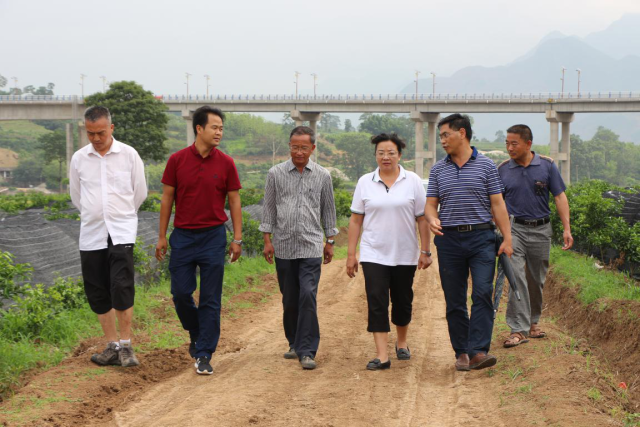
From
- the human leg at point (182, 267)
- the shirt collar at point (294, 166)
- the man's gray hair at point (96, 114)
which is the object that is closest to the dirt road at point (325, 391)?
the human leg at point (182, 267)

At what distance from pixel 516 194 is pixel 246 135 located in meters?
136

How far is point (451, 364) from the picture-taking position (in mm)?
6906

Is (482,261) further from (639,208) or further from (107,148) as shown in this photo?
(639,208)

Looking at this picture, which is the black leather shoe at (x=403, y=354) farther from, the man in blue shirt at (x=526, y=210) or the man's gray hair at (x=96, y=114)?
the man's gray hair at (x=96, y=114)

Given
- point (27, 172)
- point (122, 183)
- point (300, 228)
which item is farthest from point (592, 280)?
point (27, 172)

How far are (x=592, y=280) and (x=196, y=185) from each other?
6.93 m

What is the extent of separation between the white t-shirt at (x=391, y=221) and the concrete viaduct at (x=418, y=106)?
178ft

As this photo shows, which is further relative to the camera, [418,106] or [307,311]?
[418,106]

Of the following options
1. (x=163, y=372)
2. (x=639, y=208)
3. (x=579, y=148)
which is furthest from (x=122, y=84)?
(x=579, y=148)

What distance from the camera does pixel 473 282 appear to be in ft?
21.2

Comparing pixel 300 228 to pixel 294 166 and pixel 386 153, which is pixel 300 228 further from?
pixel 386 153

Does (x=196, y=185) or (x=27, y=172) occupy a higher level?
(x=196, y=185)

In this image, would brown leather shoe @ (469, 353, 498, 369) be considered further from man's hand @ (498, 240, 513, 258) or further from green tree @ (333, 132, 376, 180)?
green tree @ (333, 132, 376, 180)

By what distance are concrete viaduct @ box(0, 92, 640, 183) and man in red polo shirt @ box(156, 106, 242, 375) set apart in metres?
54.0
